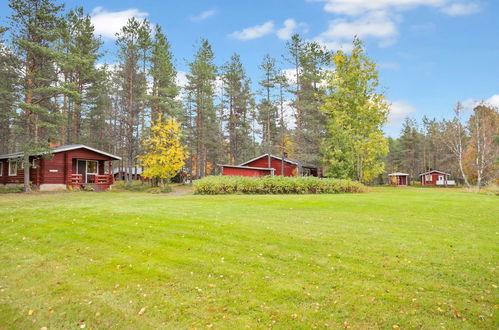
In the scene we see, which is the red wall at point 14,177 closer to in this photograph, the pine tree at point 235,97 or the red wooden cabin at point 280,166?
the red wooden cabin at point 280,166

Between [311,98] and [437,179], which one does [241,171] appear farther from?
[437,179]

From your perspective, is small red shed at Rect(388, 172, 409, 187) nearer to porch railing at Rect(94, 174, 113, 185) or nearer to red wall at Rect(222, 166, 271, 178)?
red wall at Rect(222, 166, 271, 178)

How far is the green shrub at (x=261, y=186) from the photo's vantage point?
19344 millimetres

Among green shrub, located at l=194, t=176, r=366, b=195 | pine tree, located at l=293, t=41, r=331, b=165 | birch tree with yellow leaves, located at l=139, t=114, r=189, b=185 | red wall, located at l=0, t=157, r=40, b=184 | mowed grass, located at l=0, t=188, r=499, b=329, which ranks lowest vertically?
mowed grass, located at l=0, t=188, r=499, b=329

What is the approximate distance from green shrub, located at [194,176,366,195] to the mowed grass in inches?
384

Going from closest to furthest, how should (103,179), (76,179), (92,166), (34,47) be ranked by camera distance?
(34,47) < (76,179) < (103,179) < (92,166)

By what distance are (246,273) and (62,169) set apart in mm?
26416

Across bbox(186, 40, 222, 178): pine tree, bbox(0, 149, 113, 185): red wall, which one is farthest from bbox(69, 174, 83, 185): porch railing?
bbox(186, 40, 222, 178): pine tree

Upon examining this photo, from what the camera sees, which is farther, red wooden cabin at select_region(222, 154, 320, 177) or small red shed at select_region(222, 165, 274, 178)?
red wooden cabin at select_region(222, 154, 320, 177)

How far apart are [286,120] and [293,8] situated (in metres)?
16.9

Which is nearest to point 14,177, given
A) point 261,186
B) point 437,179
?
point 261,186

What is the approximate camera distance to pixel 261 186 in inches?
778

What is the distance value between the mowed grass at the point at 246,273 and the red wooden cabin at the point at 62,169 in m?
18.6

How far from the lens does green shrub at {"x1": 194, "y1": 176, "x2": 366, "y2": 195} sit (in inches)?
762
